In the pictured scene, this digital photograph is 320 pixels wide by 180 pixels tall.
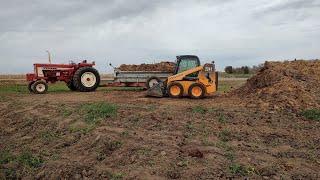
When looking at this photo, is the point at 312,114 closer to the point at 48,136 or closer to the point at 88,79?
the point at 48,136

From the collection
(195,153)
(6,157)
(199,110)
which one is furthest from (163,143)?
(199,110)

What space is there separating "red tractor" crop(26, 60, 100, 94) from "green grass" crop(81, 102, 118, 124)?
1012 cm

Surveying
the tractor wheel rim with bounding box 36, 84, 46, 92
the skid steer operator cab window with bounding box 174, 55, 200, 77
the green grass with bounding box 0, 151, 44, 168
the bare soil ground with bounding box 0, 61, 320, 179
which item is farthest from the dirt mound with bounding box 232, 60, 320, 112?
the tractor wheel rim with bounding box 36, 84, 46, 92

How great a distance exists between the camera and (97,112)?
632 inches

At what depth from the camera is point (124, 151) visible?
11.7 metres

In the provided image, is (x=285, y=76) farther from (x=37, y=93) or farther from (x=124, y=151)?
(x=37, y=93)

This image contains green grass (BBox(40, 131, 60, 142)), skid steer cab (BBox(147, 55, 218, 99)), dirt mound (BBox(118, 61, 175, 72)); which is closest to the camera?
green grass (BBox(40, 131, 60, 142))

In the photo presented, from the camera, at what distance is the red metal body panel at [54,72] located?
27.2m

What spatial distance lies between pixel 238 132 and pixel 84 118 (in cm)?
510

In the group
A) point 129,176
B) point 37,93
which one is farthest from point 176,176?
point 37,93

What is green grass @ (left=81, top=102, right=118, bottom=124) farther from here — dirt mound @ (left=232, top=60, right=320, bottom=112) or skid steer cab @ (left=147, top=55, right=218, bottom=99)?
skid steer cab @ (left=147, top=55, right=218, bottom=99)

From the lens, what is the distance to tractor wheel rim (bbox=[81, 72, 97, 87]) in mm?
27359

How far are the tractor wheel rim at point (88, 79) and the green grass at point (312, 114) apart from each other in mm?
14304

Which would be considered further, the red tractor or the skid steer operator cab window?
the red tractor
